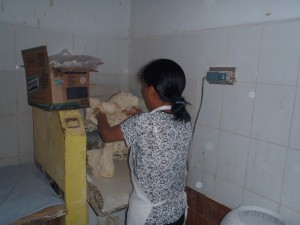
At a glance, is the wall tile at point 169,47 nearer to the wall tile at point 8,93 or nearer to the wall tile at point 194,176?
the wall tile at point 194,176

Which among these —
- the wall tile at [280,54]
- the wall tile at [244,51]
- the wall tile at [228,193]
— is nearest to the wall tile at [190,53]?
the wall tile at [244,51]

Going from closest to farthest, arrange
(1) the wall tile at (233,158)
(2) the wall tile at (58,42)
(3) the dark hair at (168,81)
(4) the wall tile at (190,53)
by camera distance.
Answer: (3) the dark hair at (168,81)
(1) the wall tile at (233,158)
(4) the wall tile at (190,53)
(2) the wall tile at (58,42)

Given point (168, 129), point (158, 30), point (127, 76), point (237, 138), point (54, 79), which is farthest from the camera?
point (127, 76)

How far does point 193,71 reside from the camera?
1642 millimetres

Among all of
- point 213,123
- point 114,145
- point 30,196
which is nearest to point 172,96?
point 213,123

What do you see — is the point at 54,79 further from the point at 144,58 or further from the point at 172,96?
the point at 144,58

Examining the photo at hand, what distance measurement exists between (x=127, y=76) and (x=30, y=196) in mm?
1335

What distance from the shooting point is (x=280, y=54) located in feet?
3.92

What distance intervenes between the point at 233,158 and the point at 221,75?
1.61 ft

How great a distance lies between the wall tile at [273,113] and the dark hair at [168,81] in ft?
1.40

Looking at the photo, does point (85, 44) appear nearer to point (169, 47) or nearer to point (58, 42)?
point (58, 42)

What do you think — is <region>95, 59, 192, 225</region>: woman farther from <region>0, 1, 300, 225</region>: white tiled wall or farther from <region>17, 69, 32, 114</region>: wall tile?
<region>17, 69, 32, 114</region>: wall tile

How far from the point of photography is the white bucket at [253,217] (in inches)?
47.6

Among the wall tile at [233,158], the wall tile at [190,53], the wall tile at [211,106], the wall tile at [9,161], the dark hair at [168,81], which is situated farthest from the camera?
the wall tile at [9,161]
